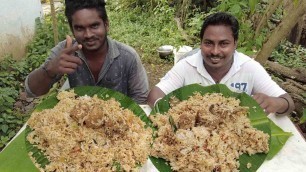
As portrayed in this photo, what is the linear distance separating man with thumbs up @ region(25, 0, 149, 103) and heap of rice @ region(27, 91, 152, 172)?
0.34 metres

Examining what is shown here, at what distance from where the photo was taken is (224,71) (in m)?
2.48

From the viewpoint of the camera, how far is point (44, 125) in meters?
1.81

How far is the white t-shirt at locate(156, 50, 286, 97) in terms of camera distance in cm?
242

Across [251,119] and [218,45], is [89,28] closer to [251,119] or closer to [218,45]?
[218,45]

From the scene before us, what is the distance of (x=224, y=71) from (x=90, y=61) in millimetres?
1066

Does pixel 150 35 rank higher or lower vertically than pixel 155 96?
lower

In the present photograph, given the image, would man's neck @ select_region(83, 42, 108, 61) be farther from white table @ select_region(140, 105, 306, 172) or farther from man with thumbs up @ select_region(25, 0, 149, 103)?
white table @ select_region(140, 105, 306, 172)

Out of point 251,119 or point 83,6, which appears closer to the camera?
point 251,119

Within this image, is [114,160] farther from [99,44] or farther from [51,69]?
[99,44]

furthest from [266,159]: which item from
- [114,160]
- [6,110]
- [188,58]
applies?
[6,110]

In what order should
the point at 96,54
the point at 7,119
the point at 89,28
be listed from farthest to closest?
the point at 7,119 → the point at 96,54 → the point at 89,28

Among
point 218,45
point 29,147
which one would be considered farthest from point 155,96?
point 29,147

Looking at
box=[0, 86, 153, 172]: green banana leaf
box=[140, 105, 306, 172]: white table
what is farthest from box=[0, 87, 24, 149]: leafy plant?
box=[140, 105, 306, 172]: white table

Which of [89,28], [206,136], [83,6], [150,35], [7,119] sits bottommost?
[150,35]
